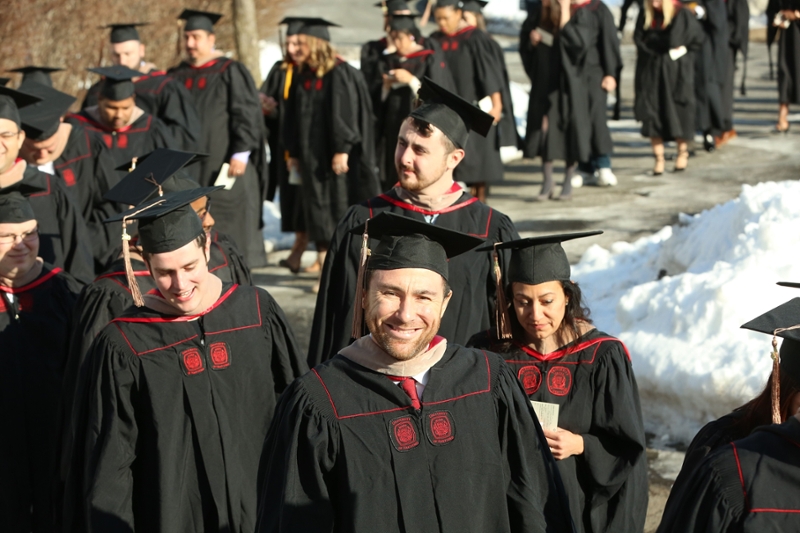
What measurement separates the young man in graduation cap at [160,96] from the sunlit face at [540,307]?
5252 mm

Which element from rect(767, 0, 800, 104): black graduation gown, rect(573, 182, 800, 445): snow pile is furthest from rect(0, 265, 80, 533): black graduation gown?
rect(767, 0, 800, 104): black graduation gown

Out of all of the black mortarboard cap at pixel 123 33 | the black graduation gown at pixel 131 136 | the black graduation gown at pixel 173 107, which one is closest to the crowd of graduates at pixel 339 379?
the black graduation gown at pixel 131 136

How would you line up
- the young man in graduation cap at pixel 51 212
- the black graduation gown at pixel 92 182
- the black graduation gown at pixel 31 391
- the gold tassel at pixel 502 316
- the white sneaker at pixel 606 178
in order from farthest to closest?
the white sneaker at pixel 606 178 < the black graduation gown at pixel 92 182 < the young man in graduation cap at pixel 51 212 < the black graduation gown at pixel 31 391 < the gold tassel at pixel 502 316

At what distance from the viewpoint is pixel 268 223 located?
12555 millimetres

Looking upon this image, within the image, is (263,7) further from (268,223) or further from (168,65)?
(268,223)

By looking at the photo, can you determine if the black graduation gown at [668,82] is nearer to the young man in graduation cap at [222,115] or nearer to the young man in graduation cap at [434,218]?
the young man in graduation cap at [222,115]

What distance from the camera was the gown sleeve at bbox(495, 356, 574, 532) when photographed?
349cm

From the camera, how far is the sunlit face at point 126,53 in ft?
31.1

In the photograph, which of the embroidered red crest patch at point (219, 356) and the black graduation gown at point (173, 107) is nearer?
the embroidered red crest patch at point (219, 356)

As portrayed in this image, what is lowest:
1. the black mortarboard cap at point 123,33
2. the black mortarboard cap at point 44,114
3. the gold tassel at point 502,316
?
the gold tassel at point 502,316

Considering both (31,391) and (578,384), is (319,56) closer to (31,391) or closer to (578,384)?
(31,391)

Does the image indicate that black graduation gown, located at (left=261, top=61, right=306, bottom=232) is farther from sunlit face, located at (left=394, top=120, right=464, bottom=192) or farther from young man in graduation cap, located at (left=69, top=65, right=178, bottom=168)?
sunlit face, located at (left=394, top=120, right=464, bottom=192)

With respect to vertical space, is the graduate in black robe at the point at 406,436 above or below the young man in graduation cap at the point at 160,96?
below

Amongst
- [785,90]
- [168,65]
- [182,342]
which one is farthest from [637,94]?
[182,342]
